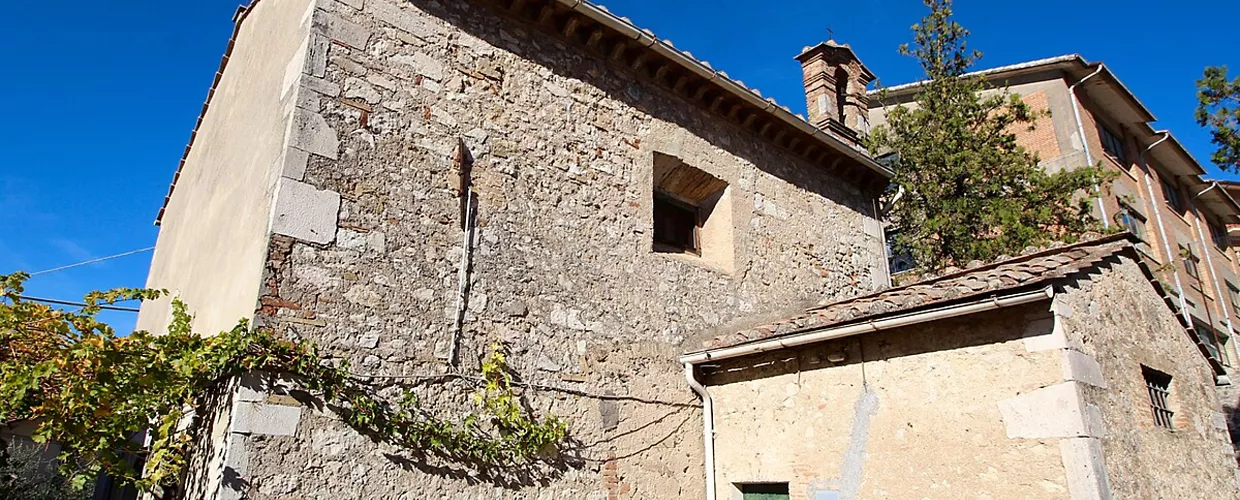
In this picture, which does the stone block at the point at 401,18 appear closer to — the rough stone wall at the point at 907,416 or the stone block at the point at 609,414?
the stone block at the point at 609,414

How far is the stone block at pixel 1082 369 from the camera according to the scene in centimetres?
487

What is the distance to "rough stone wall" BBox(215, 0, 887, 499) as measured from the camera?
4969 mm

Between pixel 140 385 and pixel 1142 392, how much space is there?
6980mm

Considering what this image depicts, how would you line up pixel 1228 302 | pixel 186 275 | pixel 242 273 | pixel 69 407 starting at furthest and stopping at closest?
pixel 1228 302
pixel 186 275
pixel 242 273
pixel 69 407

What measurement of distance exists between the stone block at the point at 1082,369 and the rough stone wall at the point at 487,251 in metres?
3.10

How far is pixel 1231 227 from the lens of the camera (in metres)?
27.3

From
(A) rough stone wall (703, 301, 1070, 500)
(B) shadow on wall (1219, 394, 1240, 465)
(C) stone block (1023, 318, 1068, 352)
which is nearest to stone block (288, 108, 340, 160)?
(A) rough stone wall (703, 301, 1070, 500)

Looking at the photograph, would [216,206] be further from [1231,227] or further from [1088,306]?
[1231,227]

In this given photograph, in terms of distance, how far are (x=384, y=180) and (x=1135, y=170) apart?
20547 millimetres

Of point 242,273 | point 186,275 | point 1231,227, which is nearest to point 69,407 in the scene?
point 242,273

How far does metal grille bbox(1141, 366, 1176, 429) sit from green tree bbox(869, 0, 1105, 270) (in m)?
5.11

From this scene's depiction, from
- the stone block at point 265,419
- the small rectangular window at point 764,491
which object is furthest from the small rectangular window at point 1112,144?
the stone block at point 265,419

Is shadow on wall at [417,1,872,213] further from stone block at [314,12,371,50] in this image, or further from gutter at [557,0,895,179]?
stone block at [314,12,371,50]

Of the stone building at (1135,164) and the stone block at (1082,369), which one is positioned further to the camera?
the stone building at (1135,164)
